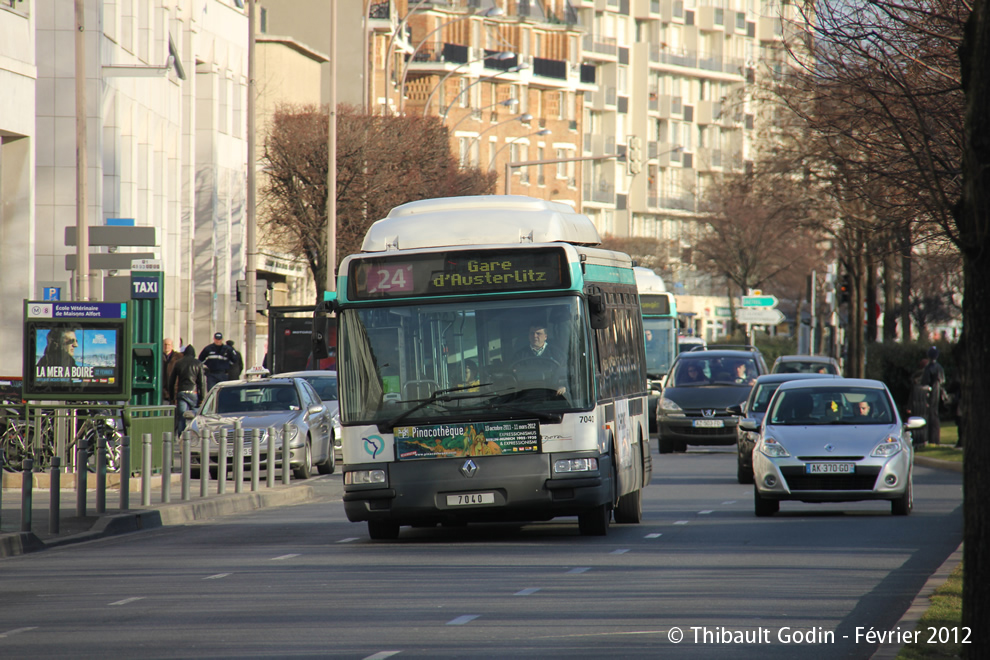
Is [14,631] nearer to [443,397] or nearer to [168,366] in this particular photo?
[443,397]

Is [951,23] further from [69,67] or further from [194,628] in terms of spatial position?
[69,67]

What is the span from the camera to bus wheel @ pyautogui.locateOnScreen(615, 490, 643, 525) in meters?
17.8

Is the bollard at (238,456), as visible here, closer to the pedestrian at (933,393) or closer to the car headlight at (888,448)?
the car headlight at (888,448)

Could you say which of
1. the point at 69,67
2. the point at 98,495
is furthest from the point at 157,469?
the point at 69,67

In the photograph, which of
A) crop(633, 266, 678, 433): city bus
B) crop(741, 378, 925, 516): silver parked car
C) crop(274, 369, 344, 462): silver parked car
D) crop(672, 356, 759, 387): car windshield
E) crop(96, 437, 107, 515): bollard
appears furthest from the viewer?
crop(633, 266, 678, 433): city bus

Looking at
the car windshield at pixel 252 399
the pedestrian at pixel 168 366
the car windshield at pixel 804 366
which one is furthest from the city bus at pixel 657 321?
the car windshield at pixel 252 399

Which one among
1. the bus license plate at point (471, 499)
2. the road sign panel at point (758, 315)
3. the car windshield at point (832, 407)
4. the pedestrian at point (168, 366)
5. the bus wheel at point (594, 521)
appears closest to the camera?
the bus license plate at point (471, 499)

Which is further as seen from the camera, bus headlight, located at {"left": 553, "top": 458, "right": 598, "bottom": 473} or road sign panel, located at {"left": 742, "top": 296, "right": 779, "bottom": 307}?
road sign panel, located at {"left": 742, "top": 296, "right": 779, "bottom": 307}

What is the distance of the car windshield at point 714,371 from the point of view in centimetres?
3262

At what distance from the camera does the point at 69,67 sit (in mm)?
37469

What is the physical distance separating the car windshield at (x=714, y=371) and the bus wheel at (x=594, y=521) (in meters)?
16.1

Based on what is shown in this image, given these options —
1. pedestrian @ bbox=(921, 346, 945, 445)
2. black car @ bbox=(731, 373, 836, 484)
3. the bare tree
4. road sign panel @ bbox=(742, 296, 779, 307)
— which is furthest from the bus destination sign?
road sign panel @ bbox=(742, 296, 779, 307)

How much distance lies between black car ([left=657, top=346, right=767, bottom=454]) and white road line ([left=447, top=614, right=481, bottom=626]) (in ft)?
68.5

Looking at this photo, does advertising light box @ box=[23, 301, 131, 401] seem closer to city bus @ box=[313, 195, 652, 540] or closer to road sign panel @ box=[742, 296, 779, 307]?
city bus @ box=[313, 195, 652, 540]
